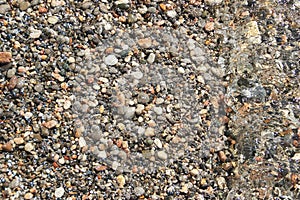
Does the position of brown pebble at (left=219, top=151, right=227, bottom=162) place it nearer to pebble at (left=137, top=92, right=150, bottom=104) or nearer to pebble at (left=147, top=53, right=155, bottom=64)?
pebble at (left=137, top=92, right=150, bottom=104)

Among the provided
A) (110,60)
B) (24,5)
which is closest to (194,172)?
(110,60)

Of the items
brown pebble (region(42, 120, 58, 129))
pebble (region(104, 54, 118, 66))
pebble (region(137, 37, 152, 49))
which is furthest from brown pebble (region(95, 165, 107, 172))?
pebble (region(137, 37, 152, 49))

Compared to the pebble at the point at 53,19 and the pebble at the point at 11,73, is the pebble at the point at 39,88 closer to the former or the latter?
the pebble at the point at 11,73

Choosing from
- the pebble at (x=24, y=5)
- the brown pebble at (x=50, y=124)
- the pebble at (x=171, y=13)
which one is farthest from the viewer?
the pebble at (x=171, y=13)

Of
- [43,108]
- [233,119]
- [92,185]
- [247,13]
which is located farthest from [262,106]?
[43,108]

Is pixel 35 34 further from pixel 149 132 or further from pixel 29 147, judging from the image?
pixel 149 132

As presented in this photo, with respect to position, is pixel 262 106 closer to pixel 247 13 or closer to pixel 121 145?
pixel 247 13

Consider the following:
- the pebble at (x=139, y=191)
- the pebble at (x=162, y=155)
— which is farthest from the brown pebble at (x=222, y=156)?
the pebble at (x=139, y=191)
